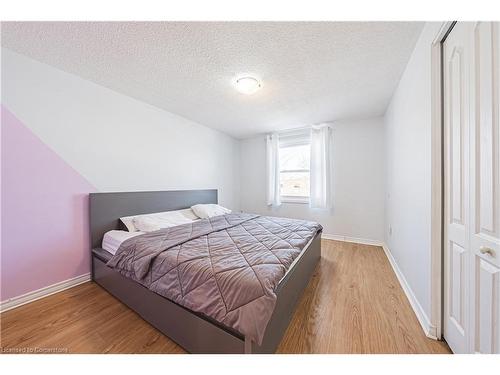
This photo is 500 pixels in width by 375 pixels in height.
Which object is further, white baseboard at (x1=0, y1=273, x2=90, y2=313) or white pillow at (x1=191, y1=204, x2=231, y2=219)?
white pillow at (x1=191, y1=204, x2=231, y2=219)

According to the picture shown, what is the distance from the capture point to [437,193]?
1.23m

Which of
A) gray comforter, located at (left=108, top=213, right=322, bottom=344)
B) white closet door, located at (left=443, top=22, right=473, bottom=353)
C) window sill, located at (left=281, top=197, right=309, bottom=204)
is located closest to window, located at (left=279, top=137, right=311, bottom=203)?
window sill, located at (left=281, top=197, right=309, bottom=204)

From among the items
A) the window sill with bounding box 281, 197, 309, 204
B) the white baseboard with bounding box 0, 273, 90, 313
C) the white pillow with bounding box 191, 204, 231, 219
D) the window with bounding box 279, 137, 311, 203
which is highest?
the window with bounding box 279, 137, 311, 203

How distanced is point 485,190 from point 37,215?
131 inches

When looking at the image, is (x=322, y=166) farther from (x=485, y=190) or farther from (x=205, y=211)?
(x=485, y=190)

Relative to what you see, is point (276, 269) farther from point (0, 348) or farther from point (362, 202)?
point (362, 202)

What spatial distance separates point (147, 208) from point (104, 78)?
1.65m

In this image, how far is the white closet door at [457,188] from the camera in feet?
3.23

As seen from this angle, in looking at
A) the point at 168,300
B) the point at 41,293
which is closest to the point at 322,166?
the point at 168,300

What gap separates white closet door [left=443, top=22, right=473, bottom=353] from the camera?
3.23 ft

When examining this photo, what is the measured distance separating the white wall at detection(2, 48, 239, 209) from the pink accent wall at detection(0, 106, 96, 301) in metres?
0.13

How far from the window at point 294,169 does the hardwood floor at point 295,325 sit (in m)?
2.23

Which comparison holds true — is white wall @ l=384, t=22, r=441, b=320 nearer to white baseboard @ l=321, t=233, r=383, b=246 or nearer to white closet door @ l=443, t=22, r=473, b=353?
white closet door @ l=443, t=22, r=473, b=353

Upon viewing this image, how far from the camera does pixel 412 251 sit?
1635 millimetres
